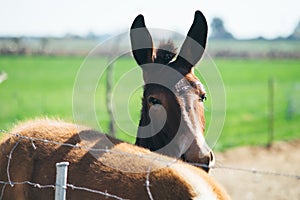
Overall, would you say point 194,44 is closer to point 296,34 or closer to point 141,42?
point 141,42

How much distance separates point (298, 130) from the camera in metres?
17.3

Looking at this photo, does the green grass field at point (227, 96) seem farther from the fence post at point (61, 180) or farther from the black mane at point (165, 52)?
the fence post at point (61, 180)

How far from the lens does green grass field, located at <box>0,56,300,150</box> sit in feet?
54.2

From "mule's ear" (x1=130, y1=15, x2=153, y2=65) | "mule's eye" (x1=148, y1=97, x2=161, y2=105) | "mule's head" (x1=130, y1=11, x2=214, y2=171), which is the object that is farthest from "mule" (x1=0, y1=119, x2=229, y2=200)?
"mule's ear" (x1=130, y1=15, x2=153, y2=65)

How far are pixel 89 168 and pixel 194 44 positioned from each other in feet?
6.57

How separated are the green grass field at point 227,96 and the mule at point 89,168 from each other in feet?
5.05

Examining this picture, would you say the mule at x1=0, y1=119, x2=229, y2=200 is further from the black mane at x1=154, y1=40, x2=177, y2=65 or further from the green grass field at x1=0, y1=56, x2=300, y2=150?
the green grass field at x1=0, y1=56, x2=300, y2=150

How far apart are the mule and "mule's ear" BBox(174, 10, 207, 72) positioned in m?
1.29

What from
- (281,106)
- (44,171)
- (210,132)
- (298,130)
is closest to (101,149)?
(44,171)

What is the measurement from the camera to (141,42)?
14.9 feet

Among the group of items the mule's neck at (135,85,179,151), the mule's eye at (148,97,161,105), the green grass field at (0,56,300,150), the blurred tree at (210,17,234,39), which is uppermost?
the mule's eye at (148,97,161,105)

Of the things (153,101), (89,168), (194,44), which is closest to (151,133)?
(153,101)

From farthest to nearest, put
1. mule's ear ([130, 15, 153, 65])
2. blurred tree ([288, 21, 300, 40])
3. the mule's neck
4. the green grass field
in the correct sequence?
1. blurred tree ([288, 21, 300, 40])
2. the green grass field
3. mule's ear ([130, 15, 153, 65])
4. the mule's neck

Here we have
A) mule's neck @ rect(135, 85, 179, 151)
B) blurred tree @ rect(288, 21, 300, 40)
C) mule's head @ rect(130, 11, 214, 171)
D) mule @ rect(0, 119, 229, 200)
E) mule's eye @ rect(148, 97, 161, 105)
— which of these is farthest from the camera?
blurred tree @ rect(288, 21, 300, 40)
